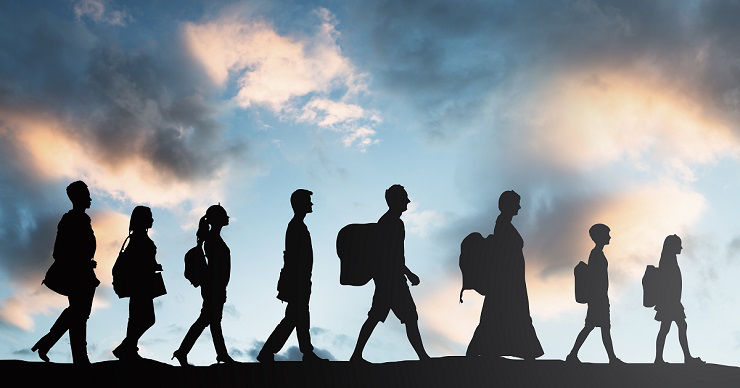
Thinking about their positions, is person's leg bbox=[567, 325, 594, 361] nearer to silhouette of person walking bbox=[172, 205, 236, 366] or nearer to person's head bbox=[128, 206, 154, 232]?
silhouette of person walking bbox=[172, 205, 236, 366]

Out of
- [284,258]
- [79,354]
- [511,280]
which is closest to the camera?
[79,354]

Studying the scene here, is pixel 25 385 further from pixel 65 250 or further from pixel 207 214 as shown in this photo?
pixel 207 214

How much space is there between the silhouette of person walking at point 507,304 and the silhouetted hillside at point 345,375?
32cm

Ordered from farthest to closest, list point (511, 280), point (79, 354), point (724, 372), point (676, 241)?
point (676, 241), point (724, 372), point (511, 280), point (79, 354)

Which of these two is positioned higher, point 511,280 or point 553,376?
point 511,280

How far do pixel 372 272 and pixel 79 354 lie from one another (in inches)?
192

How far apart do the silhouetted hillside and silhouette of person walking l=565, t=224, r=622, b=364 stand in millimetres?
1695

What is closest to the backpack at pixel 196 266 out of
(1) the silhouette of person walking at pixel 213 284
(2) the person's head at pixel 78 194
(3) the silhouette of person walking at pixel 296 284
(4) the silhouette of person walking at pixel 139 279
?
(1) the silhouette of person walking at pixel 213 284

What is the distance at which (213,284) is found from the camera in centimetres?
1492

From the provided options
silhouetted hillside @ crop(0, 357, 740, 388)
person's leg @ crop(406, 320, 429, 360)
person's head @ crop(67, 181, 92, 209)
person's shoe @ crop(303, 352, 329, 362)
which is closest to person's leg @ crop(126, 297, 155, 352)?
silhouetted hillside @ crop(0, 357, 740, 388)

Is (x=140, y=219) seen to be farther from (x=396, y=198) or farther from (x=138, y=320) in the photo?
(x=396, y=198)

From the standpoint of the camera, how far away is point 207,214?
49.6 ft

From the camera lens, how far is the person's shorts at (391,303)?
14.9m

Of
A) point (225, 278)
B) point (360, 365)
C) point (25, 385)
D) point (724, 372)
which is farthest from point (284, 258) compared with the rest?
point (724, 372)
